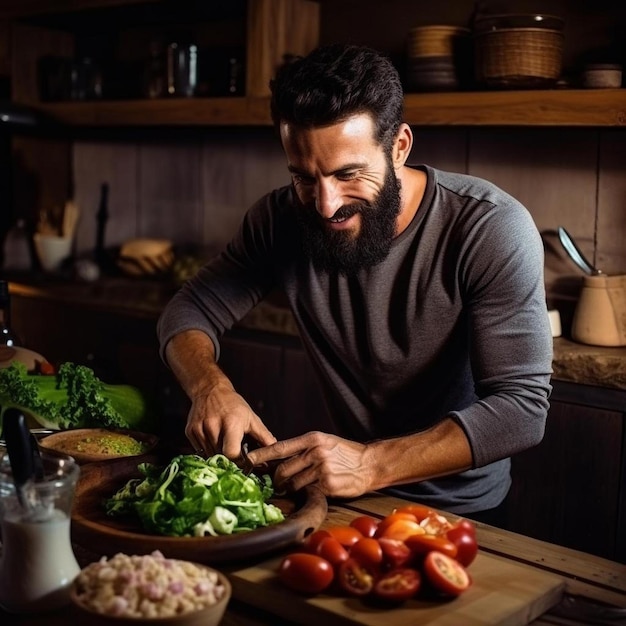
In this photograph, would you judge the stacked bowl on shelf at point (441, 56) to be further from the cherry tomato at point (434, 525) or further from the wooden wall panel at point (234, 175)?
the cherry tomato at point (434, 525)

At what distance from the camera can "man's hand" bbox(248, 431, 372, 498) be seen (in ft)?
5.46

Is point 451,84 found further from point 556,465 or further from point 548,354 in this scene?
point 548,354

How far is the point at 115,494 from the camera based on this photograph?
163cm

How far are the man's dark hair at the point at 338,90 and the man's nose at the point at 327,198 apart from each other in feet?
0.40

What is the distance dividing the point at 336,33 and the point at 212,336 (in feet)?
6.55

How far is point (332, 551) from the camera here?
A: 4.32ft

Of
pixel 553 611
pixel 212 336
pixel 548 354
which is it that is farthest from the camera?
pixel 212 336

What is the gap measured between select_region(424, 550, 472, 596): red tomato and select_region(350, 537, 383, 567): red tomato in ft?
0.21

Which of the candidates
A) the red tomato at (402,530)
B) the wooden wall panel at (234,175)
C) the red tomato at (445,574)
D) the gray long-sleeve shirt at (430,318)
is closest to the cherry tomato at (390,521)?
the red tomato at (402,530)

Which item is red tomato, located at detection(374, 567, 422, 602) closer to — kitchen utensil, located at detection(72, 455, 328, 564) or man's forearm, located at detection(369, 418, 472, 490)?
kitchen utensil, located at detection(72, 455, 328, 564)

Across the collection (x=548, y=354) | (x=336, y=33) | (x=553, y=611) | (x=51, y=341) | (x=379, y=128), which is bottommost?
(x=51, y=341)

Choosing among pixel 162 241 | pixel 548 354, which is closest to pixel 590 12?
pixel 548 354

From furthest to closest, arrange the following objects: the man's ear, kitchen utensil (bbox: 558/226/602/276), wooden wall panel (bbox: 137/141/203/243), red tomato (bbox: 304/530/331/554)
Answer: wooden wall panel (bbox: 137/141/203/243), kitchen utensil (bbox: 558/226/602/276), the man's ear, red tomato (bbox: 304/530/331/554)

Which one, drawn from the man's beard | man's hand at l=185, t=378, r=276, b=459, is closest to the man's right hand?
man's hand at l=185, t=378, r=276, b=459
